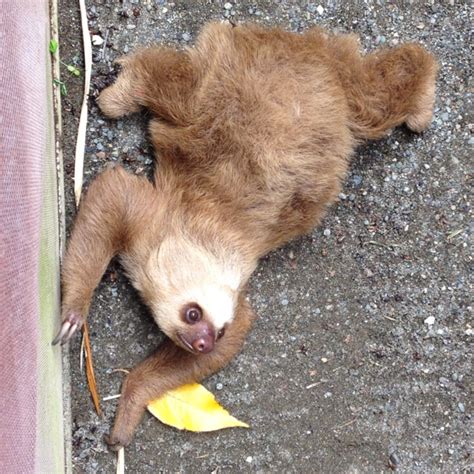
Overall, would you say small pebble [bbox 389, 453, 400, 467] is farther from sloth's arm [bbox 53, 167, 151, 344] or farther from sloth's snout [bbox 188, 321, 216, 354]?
sloth's arm [bbox 53, 167, 151, 344]

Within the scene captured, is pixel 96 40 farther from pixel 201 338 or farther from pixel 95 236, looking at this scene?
pixel 201 338

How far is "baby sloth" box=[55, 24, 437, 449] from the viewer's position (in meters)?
2.91

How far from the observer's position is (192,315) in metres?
2.95

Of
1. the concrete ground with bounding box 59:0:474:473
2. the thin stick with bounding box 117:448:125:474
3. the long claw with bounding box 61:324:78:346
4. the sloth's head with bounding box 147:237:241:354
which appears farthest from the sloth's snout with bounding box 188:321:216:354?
the thin stick with bounding box 117:448:125:474

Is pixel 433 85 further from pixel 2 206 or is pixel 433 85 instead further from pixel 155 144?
pixel 2 206

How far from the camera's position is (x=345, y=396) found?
11.2 ft

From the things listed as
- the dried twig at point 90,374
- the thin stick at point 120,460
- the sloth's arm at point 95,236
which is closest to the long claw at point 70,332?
the sloth's arm at point 95,236

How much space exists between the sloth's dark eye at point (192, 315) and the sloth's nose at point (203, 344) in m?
0.08

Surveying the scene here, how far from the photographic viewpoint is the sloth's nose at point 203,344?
2.92 meters

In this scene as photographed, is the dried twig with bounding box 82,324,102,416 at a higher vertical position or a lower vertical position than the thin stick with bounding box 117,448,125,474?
higher

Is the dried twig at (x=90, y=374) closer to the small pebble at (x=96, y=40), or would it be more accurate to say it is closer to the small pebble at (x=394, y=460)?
the small pebble at (x=96, y=40)

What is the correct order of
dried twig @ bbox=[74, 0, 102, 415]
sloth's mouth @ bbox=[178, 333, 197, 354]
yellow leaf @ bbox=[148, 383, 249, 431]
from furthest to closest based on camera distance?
yellow leaf @ bbox=[148, 383, 249, 431], dried twig @ bbox=[74, 0, 102, 415], sloth's mouth @ bbox=[178, 333, 197, 354]

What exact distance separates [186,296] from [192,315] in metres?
0.09

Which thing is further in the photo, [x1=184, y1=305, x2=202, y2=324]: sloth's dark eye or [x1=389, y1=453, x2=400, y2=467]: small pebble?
[x1=389, y1=453, x2=400, y2=467]: small pebble
